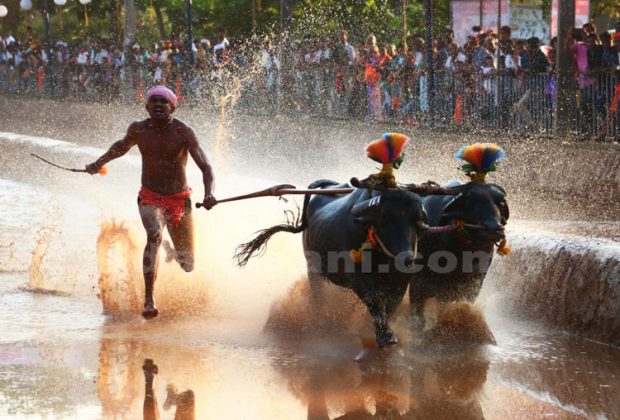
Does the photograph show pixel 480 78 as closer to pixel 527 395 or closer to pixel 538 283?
pixel 538 283

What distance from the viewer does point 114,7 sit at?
4959cm

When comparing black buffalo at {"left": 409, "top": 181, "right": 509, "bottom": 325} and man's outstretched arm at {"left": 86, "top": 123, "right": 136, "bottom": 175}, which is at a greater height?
man's outstretched arm at {"left": 86, "top": 123, "right": 136, "bottom": 175}

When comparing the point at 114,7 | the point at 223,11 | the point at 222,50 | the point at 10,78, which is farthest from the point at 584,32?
the point at 114,7

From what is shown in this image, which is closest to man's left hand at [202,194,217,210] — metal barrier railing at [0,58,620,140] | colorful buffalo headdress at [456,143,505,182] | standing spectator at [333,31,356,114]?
colorful buffalo headdress at [456,143,505,182]

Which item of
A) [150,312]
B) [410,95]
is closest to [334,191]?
[150,312]

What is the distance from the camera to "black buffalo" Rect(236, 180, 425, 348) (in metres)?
7.99

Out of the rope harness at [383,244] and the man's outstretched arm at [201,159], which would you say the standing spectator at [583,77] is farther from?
→ the rope harness at [383,244]

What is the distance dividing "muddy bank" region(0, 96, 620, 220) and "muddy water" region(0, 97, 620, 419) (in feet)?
10.8

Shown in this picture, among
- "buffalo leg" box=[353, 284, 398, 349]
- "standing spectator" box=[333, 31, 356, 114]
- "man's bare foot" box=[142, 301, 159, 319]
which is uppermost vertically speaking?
"buffalo leg" box=[353, 284, 398, 349]

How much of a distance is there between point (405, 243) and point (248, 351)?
1371 mm

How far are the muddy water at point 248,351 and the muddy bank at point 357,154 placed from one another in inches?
130

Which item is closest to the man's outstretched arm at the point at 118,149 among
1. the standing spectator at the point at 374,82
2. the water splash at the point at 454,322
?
the water splash at the point at 454,322

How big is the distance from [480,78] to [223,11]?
22491mm

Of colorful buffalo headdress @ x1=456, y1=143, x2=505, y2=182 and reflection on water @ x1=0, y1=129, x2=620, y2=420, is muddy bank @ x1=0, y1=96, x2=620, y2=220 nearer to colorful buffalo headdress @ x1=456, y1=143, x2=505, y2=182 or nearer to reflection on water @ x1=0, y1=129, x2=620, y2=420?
reflection on water @ x1=0, y1=129, x2=620, y2=420
